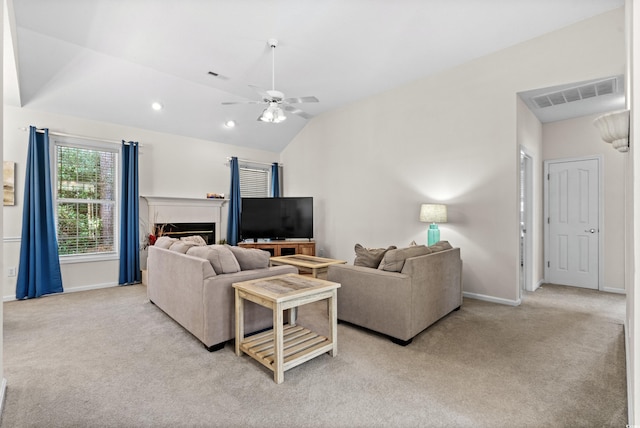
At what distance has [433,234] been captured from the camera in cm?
433

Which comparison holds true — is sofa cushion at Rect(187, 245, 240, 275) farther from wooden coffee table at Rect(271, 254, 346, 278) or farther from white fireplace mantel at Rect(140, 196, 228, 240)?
white fireplace mantel at Rect(140, 196, 228, 240)

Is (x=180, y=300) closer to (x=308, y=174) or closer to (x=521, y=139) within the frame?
(x=308, y=174)

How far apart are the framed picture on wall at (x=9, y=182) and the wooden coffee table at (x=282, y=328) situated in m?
3.82

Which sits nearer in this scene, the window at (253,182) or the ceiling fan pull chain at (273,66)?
the ceiling fan pull chain at (273,66)

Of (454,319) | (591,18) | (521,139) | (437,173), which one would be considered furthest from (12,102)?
(591,18)

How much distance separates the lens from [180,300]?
301cm

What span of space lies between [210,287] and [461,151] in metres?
3.69

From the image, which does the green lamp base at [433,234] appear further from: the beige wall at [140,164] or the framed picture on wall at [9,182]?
the framed picture on wall at [9,182]

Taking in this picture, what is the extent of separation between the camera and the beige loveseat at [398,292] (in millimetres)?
2740

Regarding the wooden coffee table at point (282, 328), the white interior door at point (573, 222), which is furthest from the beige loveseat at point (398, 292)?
the white interior door at point (573, 222)

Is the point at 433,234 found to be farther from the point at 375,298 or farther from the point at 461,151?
the point at 375,298

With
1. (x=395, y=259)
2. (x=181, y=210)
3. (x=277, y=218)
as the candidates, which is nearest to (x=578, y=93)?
(x=395, y=259)

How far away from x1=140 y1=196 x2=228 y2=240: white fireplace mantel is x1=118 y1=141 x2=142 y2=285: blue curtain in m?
0.23

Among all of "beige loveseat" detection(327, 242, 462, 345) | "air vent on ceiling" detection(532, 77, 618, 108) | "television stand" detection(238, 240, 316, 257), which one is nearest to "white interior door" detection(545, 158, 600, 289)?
"air vent on ceiling" detection(532, 77, 618, 108)
